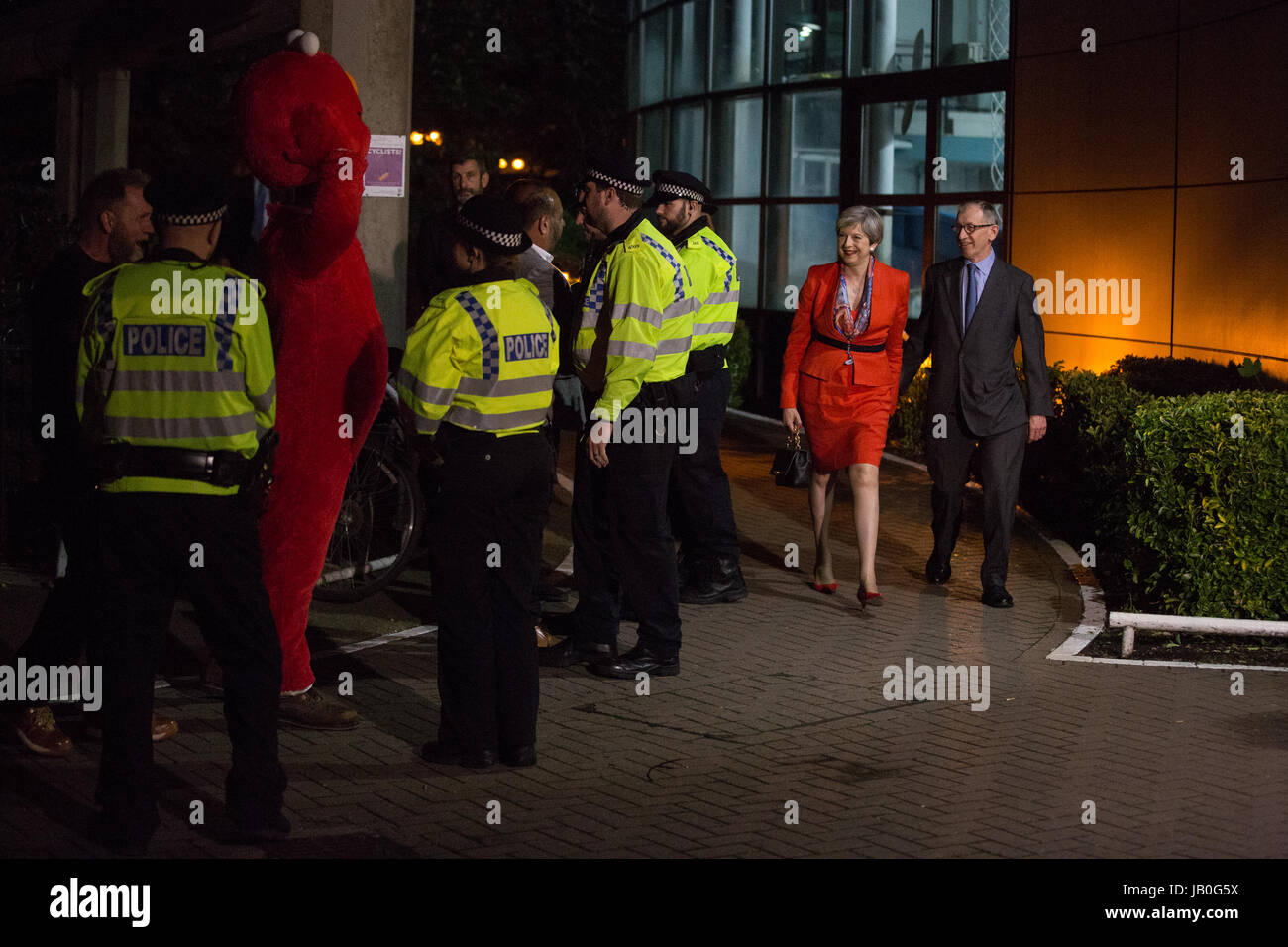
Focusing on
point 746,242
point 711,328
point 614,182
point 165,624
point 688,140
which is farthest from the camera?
point 688,140

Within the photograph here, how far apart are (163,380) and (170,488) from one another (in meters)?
0.31

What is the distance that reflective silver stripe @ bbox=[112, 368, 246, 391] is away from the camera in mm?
4879

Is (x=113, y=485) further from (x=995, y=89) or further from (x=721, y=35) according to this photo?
(x=721, y=35)

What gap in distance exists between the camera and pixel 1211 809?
5438mm

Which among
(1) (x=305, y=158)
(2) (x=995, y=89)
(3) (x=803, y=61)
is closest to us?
(1) (x=305, y=158)

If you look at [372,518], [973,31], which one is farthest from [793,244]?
[372,518]

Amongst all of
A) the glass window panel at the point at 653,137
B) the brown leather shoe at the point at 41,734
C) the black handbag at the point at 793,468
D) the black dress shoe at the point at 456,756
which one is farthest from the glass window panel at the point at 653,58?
the brown leather shoe at the point at 41,734

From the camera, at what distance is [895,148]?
17109 millimetres

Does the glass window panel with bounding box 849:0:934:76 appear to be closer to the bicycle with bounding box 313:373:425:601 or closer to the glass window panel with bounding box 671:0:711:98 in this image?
A: the glass window panel with bounding box 671:0:711:98

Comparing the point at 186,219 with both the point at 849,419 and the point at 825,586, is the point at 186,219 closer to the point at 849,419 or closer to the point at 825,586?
the point at 849,419

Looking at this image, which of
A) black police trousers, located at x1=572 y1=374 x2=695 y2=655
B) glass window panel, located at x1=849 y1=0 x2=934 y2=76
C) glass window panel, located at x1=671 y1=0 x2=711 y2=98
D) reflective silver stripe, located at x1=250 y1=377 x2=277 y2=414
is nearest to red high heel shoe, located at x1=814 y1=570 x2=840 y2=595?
black police trousers, located at x1=572 y1=374 x2=695 y2=655
